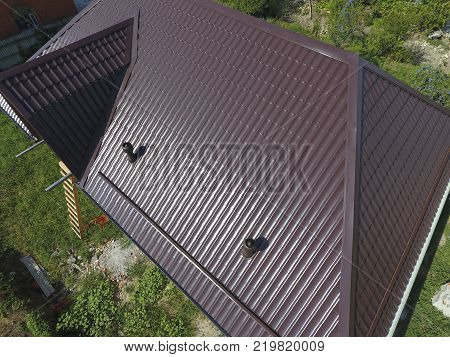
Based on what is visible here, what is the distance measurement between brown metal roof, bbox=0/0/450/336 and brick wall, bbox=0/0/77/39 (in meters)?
14.3

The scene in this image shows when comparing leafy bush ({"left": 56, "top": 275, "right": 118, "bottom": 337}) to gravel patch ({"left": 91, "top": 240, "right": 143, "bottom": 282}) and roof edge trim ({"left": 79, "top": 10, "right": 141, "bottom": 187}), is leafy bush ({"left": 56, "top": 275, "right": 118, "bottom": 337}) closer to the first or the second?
gravel patch ({"left": 91, "top": 240, "right": 143, "bottom": 282})

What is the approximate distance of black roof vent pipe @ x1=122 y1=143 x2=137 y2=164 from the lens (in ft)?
29.5

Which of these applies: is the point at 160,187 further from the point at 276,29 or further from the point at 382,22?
the point at 382,22

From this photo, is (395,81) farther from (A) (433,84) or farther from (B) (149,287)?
(B) (149,287)

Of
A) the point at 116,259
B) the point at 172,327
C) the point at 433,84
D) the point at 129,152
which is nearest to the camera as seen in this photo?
the point at 129,152

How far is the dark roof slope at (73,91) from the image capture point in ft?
30.1

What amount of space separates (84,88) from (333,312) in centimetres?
840

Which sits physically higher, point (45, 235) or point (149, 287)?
point (149, 287)

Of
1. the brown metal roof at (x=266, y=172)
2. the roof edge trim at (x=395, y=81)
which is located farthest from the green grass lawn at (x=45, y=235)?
the roof edge trim at (x=395, y=81)

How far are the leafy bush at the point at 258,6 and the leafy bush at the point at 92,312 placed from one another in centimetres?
1598

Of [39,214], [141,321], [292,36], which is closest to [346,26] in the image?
[292,36]

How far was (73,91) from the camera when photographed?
9797 mm

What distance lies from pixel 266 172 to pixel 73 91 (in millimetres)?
5859

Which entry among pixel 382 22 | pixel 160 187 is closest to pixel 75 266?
pixel 160 187
